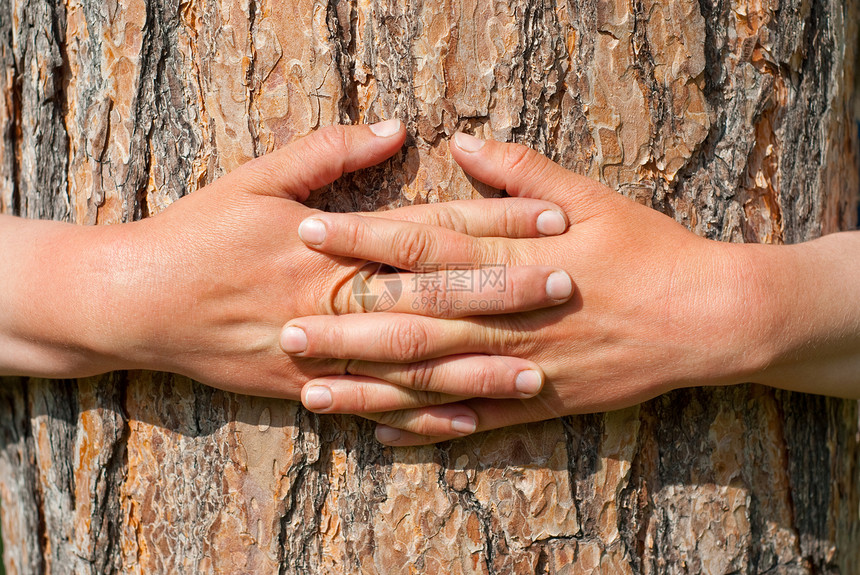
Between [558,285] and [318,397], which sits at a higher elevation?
[558,285]

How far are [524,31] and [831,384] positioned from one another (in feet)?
3.61

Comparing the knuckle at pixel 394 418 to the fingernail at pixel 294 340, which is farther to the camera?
the knuckle at pixel 394 418

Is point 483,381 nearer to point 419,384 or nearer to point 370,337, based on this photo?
point 419,384

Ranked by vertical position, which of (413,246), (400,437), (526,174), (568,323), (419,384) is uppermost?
(526,174)

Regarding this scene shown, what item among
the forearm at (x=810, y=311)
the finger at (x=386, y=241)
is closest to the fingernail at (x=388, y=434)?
the finger at (x=386, y=241)

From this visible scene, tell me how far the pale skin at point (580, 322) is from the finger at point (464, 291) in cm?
3

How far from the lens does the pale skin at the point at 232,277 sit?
1.28 m

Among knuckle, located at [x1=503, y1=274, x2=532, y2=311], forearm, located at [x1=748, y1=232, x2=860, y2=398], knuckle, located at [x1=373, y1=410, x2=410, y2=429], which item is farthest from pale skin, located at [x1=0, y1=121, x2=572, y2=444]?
forearm, located at [x1=748, y1=232, x2=860, y2=398]

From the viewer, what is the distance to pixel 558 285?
1.28 m

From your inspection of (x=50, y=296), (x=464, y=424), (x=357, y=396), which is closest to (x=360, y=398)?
(x=357, y=396)

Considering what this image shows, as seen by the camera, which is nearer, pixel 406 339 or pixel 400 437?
pixel 406 339

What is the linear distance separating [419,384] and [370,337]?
0.51 feet

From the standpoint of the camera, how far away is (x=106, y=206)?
1500mm

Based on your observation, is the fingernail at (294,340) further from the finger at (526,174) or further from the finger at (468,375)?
the finger at (526,174)
